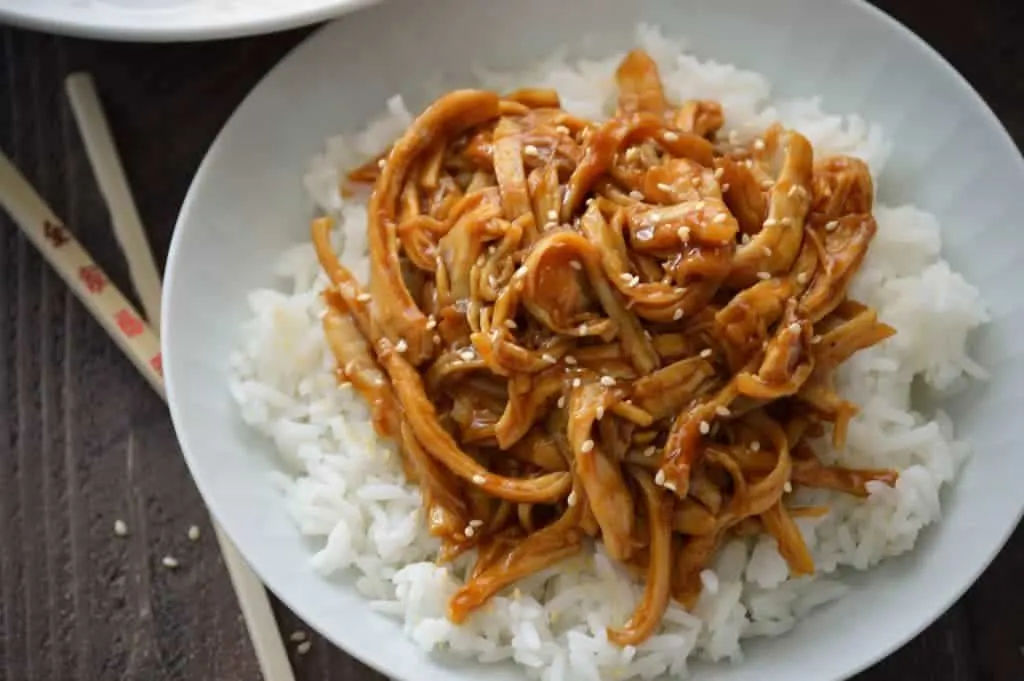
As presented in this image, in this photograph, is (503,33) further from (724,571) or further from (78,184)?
(724,571)

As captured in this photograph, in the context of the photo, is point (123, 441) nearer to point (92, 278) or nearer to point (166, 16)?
point (92, 278)

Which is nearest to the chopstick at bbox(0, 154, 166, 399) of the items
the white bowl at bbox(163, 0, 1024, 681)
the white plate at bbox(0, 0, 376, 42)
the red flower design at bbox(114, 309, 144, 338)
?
the red flower design at bbox(114, 309, 144, 338)

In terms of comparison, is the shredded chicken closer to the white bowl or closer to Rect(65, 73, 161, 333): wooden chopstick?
the white bowl

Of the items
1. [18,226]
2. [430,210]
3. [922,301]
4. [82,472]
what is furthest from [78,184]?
[922,301]

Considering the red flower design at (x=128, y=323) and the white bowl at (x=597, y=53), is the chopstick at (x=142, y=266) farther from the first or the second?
the white bowl at (x=597, y=53)

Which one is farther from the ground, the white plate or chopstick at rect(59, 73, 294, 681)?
the white plate

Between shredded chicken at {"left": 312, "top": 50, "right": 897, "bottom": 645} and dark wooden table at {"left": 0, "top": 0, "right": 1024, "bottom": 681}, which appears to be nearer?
shredded chicken at {"left": 312, "top": 50, "right": 897, "bottom": 645}
